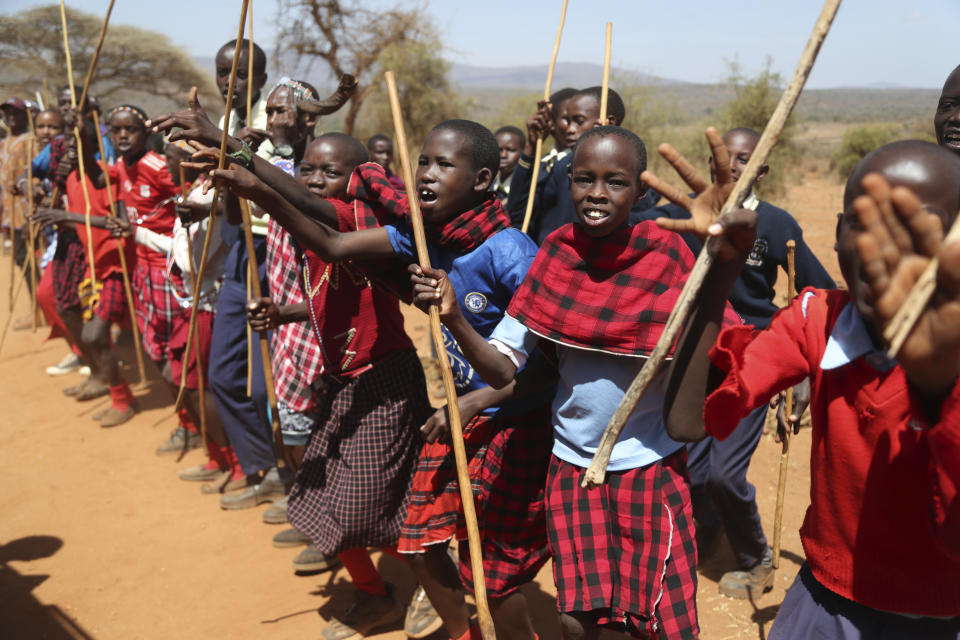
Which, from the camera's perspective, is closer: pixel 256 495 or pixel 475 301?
pixel 475 301

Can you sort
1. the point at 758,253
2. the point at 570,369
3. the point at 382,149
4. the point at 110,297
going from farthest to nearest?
the point at 382,149
the point at 110,297
the point at 758,253
the point at 570,369

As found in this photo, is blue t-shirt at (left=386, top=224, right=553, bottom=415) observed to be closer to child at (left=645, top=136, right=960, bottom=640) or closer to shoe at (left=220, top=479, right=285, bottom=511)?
child at (left=645, top=136, right=960, bottom=640)

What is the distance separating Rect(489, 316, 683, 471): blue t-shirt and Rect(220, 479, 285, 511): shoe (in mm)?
3058

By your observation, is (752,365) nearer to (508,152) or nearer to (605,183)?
(605,183)

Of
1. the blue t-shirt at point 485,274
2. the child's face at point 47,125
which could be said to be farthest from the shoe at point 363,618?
the child's face at point 47,125

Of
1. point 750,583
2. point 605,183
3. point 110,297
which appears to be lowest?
point 750,583

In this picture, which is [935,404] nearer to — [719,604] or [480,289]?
[480,289]

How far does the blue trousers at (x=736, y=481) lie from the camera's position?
359cm

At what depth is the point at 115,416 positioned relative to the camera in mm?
6488

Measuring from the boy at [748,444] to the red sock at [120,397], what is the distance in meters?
4.84

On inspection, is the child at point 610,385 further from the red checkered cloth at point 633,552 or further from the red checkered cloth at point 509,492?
the red checkered cloth at point 509,492

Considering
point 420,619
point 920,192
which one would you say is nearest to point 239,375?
point 420,619

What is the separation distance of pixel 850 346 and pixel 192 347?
4.44 metres

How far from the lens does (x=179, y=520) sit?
15.8ft
